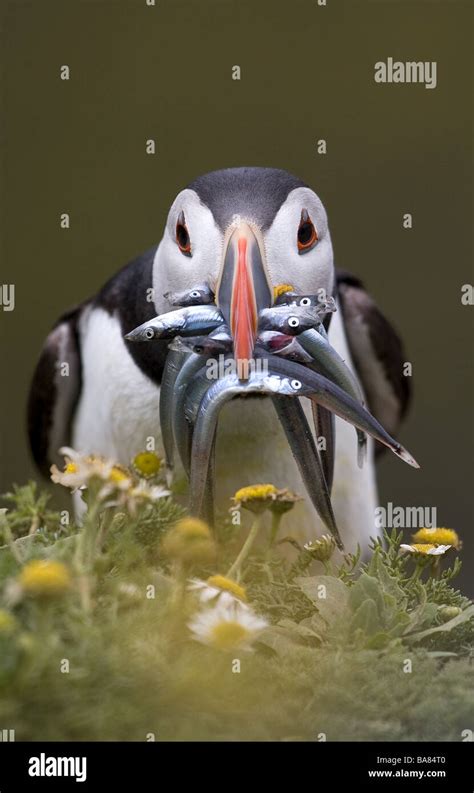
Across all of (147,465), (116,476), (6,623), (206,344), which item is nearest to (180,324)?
(206,344)

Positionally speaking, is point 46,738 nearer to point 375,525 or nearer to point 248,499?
point 248,499

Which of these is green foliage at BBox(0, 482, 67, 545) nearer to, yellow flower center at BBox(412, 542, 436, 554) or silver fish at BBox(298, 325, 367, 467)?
silver fish at BBox(298, 325, 367, 467)

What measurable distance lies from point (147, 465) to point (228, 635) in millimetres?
755

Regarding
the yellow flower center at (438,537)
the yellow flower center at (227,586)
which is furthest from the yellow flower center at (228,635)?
the yellow flower center at (438,537)

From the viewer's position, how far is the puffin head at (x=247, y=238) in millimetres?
2340

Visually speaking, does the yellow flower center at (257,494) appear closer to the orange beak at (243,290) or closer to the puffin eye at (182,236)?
the orange beak at (243,290)

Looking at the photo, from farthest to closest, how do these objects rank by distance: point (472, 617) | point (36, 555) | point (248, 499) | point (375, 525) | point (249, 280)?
point (375, 525), point (249, 280), point (248, 499), point (472, 617), point (36, 555)

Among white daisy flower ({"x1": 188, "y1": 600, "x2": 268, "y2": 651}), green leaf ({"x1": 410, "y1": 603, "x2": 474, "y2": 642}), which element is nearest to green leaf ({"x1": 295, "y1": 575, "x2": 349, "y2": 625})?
green leaf ({"x1": 410, "y1": 603, "x2": 474, "y2": 642})

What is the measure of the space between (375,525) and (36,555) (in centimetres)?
183

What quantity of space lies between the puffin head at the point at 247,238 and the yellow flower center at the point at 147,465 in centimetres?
31

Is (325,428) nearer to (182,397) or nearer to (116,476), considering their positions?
(182,397)

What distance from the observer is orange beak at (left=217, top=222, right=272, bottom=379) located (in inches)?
82.7
